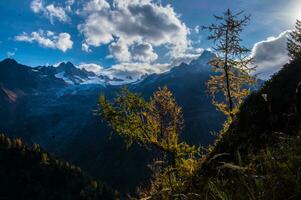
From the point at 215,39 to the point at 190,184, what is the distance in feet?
86.0

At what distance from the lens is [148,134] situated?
27.0 meters

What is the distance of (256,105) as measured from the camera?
1509cm

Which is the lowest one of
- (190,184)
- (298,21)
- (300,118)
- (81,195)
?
(81,195)

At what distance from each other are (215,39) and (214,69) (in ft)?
7.74

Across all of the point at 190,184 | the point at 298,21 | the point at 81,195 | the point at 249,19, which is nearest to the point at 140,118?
the point at 249,19

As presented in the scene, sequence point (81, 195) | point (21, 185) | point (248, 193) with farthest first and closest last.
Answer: point (21, 185), point (81, 195), point (248, 193)

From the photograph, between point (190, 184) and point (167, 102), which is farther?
point (167, 102)

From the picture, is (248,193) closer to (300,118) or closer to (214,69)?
(300,118)

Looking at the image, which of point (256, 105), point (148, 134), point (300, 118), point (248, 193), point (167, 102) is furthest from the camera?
point (167, 102)

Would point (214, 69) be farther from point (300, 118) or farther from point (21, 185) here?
point (21, 185)

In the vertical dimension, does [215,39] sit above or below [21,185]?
above

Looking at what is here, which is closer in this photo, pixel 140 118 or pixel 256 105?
pixel 256 105

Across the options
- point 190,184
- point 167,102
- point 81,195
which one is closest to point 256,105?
point 190,184

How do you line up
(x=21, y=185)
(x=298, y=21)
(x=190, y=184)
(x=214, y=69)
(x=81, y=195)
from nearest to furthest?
(x=190, y=184), (x=214, y=69), (x=298, y=21), (x=81, y=195), (x=21, y=185)
